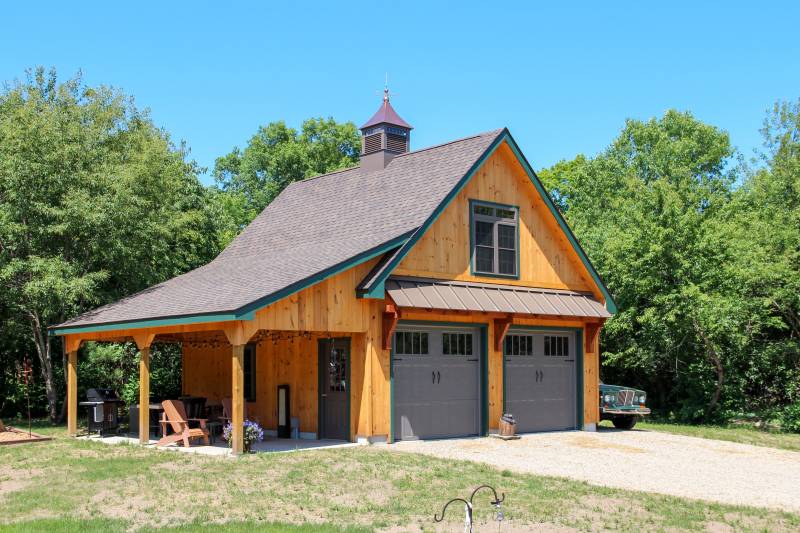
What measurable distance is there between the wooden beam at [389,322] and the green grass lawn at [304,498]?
10.6 feet

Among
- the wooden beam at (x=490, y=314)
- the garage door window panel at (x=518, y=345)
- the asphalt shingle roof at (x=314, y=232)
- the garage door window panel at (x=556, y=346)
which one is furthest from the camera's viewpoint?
the garage door window panel at (x=556, y=346)

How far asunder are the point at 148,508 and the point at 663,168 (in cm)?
4030

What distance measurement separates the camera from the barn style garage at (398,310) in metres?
17.5

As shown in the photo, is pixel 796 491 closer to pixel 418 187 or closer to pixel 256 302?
pixel 256 302

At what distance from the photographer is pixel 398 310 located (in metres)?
17.7

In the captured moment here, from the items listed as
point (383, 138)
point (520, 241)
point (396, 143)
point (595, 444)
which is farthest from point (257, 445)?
point (396, 143)

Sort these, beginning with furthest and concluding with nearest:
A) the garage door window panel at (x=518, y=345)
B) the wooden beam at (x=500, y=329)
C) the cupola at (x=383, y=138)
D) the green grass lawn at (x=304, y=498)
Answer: the cupola at (x=383, y=138) → the garage door window panel at (x=518, y=345) → the wooden beam at (x=500, y=329) → the green grass lawn at (x=304, y=498)

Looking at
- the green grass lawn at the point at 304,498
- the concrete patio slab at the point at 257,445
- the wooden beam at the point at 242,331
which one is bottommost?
the concrete patio slab at the point at 257,445

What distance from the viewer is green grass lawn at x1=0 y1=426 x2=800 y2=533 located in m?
10.3

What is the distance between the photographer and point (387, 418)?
59.1 ft

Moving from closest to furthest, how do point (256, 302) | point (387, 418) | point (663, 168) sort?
point (256, 302), point (387, 418), point (663, 168)

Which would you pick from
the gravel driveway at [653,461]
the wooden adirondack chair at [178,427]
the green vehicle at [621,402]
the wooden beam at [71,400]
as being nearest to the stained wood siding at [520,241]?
the green vehicle at [621,402]

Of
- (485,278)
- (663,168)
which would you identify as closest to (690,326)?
(485,278)

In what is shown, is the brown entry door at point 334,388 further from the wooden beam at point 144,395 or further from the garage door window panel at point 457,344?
the wooden beam at point 144,395
